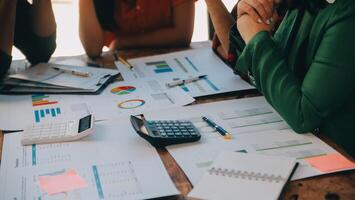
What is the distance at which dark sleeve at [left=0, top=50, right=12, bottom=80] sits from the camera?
151 cm

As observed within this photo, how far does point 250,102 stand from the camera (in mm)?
1279

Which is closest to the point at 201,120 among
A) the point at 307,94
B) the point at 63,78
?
the point at 307,94

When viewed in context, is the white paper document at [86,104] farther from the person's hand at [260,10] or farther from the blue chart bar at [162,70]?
the person's hand at [260,10]

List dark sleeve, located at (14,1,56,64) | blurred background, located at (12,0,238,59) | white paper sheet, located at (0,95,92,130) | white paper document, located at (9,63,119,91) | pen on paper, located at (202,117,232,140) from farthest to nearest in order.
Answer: blurred background, located at (12,0,238,59) < dark sleeve, located at (14,1,56,64) < white paper document, located at (9,63,119,91) < white paper sheet, located at (0,95,92,130) < pen on paper, located at (202,117,232,140)

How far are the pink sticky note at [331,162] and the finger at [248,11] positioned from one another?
1.43ft

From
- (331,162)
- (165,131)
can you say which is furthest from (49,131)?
(331,162)

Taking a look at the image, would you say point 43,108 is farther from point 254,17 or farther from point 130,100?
point 254,17

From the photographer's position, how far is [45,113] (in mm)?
1261

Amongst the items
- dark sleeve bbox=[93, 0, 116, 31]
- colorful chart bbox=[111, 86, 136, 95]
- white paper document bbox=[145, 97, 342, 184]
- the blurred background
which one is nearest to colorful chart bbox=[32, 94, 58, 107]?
colorful chart bbox=[111, 86, 136, 95]

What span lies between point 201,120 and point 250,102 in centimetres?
17

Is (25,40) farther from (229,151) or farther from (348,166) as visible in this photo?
(348,166)

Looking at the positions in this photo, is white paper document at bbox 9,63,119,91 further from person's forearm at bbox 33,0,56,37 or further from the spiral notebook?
the spiral notebook

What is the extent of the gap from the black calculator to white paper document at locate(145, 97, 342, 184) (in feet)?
0.06

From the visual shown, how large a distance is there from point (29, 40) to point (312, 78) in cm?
103
